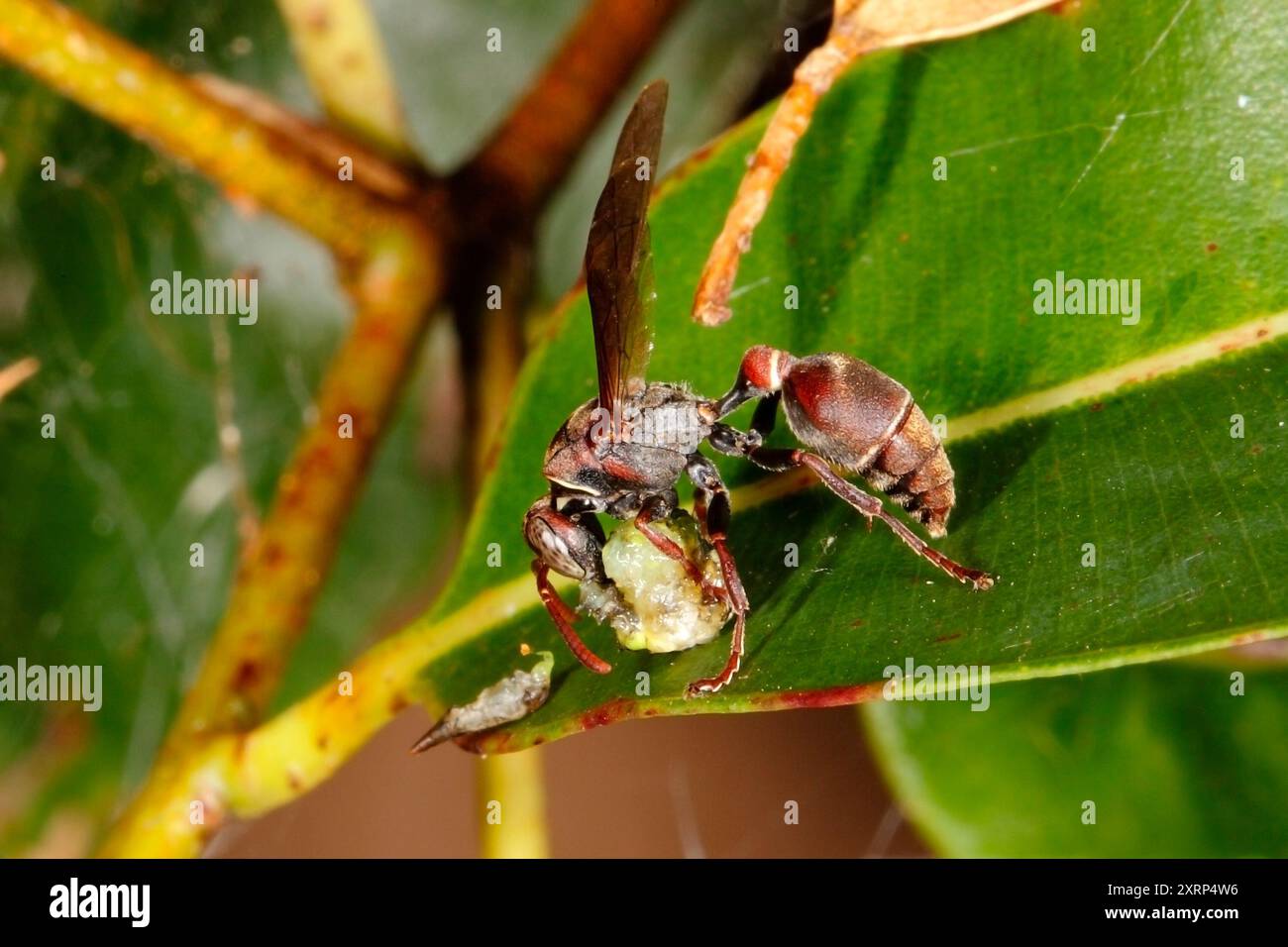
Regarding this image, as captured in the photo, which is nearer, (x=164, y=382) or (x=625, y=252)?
(x=625, y=252)

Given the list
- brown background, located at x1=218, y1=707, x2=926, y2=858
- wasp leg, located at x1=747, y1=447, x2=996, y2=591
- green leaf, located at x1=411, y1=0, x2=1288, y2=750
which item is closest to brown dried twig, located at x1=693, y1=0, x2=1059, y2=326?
green leaf, located at x1=411, y1=0, x2=1288, y2=750

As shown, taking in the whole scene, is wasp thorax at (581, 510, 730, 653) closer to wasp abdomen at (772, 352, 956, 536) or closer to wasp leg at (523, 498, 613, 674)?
wasp leg at (523, 498, 613, 674)

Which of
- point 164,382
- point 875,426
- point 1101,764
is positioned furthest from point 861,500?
point 164,382

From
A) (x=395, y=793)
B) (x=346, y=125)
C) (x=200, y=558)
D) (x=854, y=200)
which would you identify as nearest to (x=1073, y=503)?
(x=854, y=200)

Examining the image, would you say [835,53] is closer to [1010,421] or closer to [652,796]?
[1010,421]
